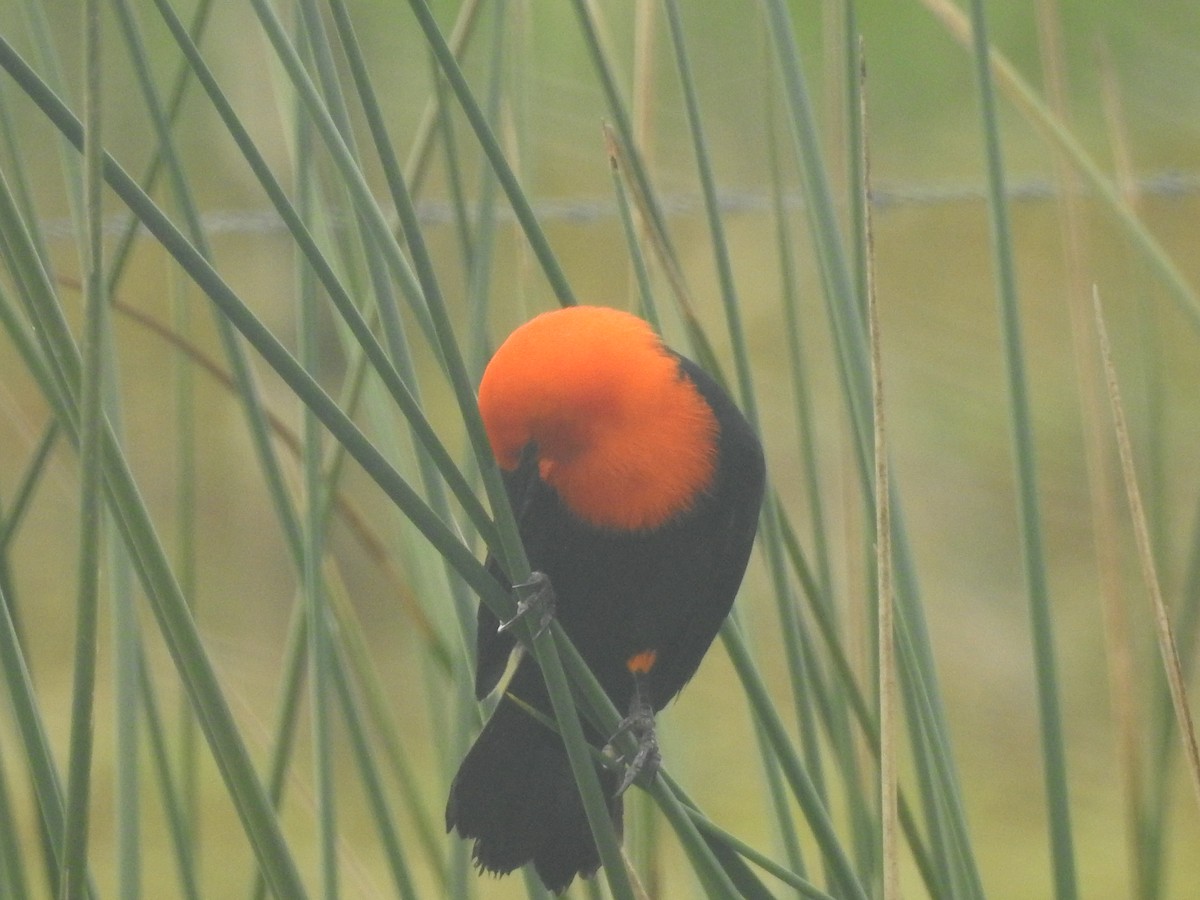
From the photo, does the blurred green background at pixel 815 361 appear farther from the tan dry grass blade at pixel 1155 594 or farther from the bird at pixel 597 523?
the tan dry grass blade at pixel 1155 594

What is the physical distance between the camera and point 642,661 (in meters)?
0.78

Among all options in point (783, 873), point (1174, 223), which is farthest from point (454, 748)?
point (1174, 223)

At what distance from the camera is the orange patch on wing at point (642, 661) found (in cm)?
78

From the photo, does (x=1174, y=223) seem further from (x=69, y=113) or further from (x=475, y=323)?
(x=69, y=113)

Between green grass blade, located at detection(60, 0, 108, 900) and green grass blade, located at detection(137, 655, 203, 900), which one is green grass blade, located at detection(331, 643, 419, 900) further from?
green grass blade, located at detection(60, 0, 108, 900)

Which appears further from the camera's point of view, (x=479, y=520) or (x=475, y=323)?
(x=475, y=323)

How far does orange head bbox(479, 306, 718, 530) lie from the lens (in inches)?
25.5

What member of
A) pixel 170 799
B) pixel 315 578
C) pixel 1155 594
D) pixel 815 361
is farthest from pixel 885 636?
pixel 815 361

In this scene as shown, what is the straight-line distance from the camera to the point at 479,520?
443 millimetres

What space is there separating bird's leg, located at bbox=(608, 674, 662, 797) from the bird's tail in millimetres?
30

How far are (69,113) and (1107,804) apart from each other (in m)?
2.27

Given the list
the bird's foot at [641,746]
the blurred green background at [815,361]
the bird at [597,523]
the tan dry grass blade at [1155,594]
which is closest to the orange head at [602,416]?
the bird at [597,523]

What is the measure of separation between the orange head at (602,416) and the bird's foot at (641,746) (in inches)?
4.5

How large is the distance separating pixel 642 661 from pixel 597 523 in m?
0.11
